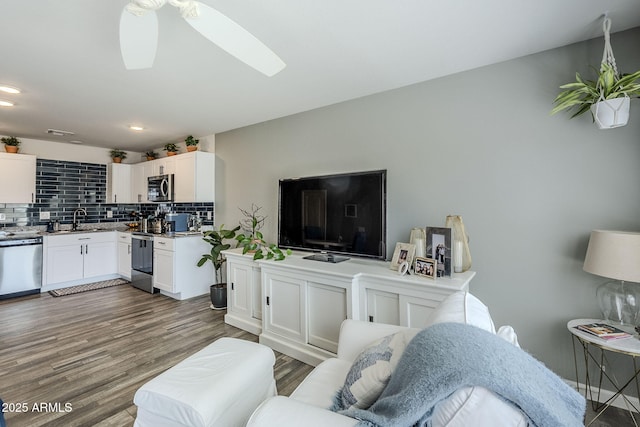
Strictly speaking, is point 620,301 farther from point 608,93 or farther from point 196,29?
point 196,29

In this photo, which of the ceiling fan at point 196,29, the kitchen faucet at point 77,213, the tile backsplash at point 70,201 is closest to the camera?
the ceiling fan at point 196,29

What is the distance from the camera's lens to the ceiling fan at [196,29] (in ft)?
4.06

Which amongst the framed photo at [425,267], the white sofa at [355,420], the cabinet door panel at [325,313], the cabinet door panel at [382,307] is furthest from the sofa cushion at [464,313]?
the cabinet door panel at [325,313]

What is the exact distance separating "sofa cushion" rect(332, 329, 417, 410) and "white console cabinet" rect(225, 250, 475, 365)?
80cm

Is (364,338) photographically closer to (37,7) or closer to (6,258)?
(37,7)

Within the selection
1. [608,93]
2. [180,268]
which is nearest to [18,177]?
[180,268]

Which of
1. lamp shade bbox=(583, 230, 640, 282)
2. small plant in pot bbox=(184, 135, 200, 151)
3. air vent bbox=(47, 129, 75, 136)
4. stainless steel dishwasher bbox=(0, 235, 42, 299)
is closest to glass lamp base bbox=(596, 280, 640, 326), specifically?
lamp shade bbox=(583, 230, 640, 282)

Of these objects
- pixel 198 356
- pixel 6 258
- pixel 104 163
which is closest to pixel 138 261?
pixel 6 258

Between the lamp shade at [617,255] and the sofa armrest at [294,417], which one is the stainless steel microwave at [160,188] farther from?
the lamp shade at [617,255]

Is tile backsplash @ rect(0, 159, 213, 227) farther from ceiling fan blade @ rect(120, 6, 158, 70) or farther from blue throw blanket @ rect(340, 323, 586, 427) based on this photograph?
blue throw blanket @ rect(340, 323, 586, 427)

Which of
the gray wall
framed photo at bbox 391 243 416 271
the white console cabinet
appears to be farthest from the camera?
framed photo at bbox 391 243 416 271

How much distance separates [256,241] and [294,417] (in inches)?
93.7

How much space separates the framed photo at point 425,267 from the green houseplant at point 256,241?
4.05 ft

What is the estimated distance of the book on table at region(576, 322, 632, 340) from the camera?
1563 millimetres
